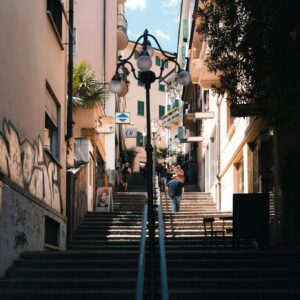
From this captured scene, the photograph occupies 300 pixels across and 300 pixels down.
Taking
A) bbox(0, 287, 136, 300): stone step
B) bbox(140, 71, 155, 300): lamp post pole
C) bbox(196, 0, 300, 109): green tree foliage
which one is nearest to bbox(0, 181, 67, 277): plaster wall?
bbox(0, 287, 136, 300): stone step

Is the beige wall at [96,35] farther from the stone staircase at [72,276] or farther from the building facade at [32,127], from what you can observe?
the stone staircase at [72,276]

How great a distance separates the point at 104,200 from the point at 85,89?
3987 mm

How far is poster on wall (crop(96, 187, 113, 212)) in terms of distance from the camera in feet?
81.6

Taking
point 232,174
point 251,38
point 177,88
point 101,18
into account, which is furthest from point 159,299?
point 177,88

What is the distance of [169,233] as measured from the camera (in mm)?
18375

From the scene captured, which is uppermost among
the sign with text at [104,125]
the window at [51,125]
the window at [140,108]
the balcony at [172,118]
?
the window at [140,108]

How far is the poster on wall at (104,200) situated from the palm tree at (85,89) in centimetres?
314

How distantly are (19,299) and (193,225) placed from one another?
9945 mm

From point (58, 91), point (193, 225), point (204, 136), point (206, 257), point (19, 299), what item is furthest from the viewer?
point (204, 136)

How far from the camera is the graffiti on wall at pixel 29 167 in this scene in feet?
37.6

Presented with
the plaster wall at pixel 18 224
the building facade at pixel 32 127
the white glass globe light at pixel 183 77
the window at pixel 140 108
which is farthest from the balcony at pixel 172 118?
the white glass globe light at pixel 183 77

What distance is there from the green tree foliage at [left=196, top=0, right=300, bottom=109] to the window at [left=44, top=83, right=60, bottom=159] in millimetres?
4970

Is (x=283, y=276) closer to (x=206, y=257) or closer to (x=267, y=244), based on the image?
(x=206, y=257)

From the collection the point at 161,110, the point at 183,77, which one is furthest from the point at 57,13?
the point at 161,110
